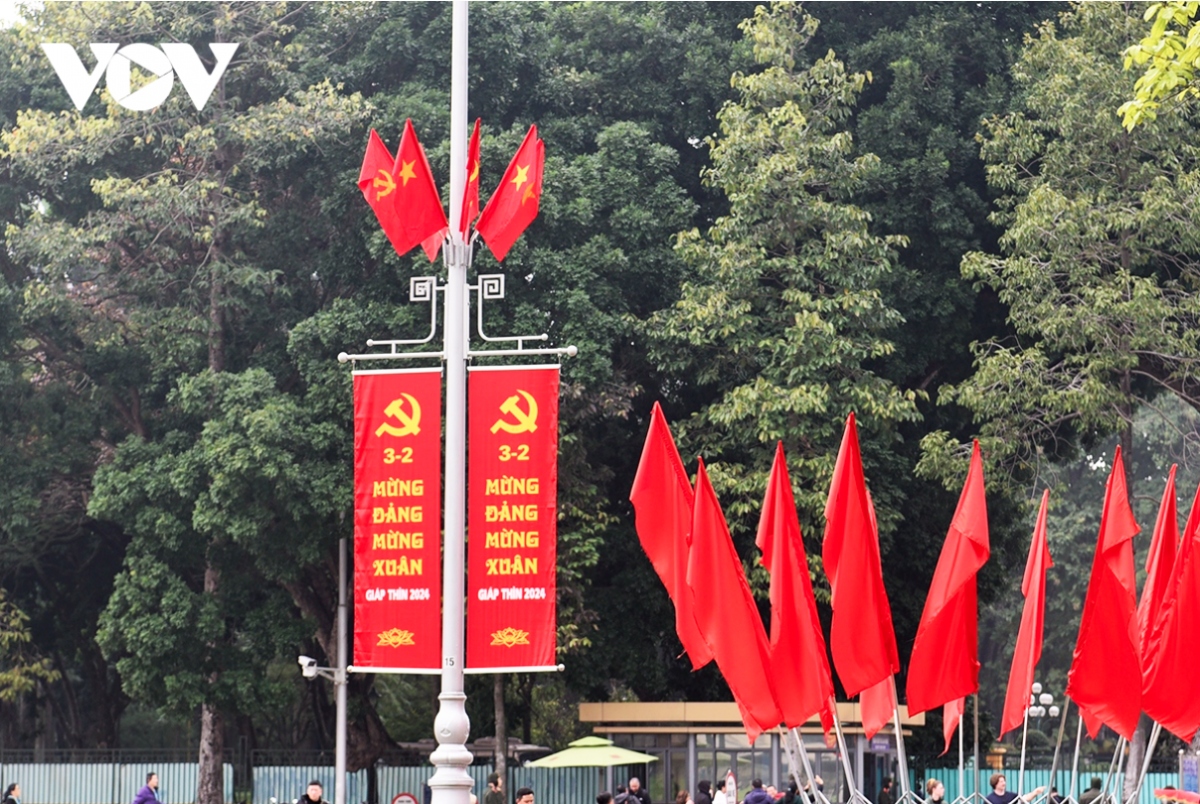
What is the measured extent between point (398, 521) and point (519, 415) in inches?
47.3

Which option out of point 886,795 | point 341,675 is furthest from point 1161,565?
point 341,675

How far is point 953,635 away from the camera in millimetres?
10453

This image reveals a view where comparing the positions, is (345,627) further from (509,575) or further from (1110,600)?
(1110,600)

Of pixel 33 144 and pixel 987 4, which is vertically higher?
pixel 987 4

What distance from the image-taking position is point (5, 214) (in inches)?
1139

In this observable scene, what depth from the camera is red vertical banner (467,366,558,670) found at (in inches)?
483

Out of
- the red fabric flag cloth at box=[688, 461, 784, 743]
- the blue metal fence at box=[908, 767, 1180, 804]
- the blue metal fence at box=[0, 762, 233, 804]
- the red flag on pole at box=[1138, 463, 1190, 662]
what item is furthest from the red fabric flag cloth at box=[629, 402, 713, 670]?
the blue metal fence at box=[0, 762, 233, 804]

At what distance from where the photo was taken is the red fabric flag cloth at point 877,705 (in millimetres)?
11062

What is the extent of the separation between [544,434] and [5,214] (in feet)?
64.4

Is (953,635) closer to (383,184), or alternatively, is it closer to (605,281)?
(383,184)

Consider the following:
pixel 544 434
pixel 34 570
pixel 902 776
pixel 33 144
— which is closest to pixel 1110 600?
pixel 902 776

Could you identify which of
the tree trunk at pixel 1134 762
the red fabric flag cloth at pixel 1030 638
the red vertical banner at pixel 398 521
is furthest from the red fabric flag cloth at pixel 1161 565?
the tree trunk at pixel 1134 762

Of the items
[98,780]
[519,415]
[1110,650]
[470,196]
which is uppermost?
[470,196]

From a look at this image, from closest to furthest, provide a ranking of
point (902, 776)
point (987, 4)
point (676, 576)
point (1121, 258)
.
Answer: point (902, 776) → point (676, 576) → point (1121, 258) → point (987, 4)
